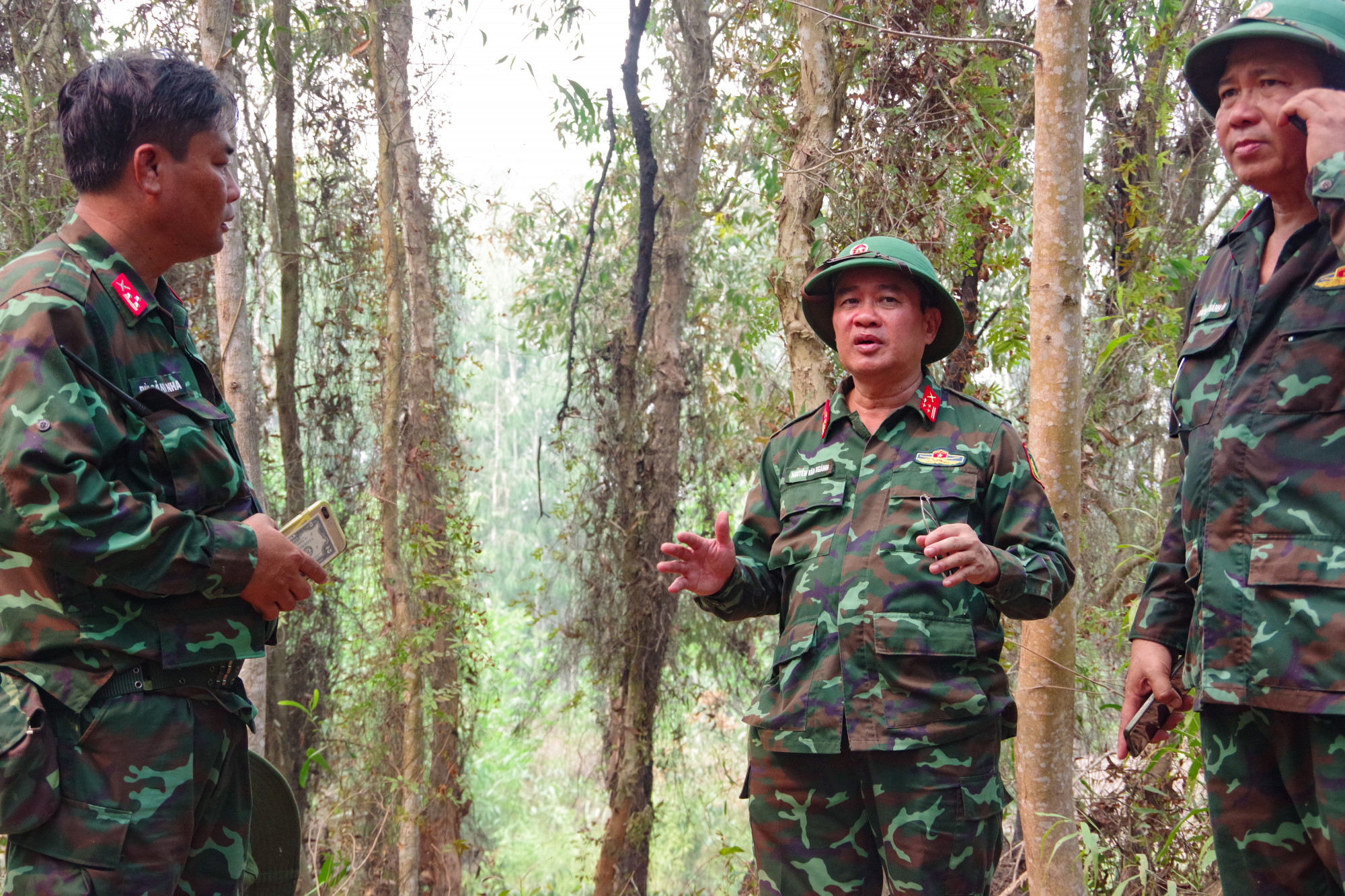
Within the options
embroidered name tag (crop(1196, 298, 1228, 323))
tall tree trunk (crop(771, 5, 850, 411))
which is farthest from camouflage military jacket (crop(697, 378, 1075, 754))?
tall tree trunk (crop(771, 5, 850, 411))

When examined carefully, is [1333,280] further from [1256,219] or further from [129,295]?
[129,295]

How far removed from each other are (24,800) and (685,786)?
12.1 metres

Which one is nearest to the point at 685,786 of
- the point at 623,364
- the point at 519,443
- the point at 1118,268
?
the point at 623,364

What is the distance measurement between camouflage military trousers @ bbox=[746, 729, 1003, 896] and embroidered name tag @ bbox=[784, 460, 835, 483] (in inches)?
24.5

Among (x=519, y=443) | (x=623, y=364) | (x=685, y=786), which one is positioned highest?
(x=623, y=364)

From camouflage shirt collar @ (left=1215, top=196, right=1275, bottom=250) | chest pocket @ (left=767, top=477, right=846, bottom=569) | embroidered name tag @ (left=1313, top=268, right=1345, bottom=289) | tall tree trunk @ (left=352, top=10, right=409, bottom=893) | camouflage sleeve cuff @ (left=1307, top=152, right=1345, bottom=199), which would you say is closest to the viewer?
camouflage sleeve cuff @ (left=1307, top=152, right=1345, bottom=199)

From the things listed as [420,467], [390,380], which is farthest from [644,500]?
[390,380]

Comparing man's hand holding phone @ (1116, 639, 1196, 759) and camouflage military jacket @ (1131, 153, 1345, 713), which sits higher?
camouflage military jacket @ (1131, 153, 1345, 713)

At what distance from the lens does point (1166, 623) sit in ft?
5.92

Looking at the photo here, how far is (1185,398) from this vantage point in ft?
5.76

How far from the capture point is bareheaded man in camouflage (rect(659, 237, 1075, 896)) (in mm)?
1933

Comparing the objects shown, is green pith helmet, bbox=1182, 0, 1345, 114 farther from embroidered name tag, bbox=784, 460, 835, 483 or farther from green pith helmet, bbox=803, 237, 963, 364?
embroidered name tag, bbox=784, 460, 835, 483

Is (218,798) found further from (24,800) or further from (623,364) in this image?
(623,364)

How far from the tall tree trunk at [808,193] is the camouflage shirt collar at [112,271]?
2561 mm
